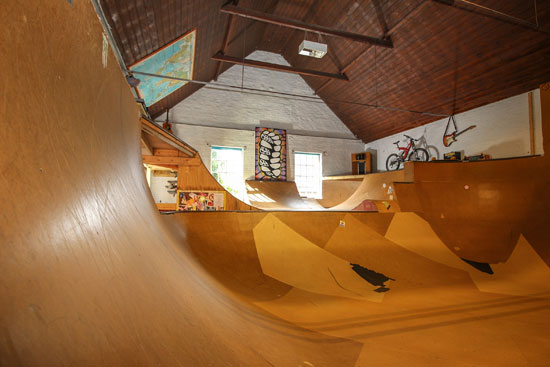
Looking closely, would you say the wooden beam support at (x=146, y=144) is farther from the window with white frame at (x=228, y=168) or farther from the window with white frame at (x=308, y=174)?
the window with white frame at (x=308, y=174)

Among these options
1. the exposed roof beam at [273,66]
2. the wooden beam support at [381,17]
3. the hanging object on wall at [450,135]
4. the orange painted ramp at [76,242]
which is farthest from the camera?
the hanging object on wall at [450,135]

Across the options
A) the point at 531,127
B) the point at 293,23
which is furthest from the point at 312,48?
the point at 531,127

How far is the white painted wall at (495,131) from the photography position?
6402 millimetres

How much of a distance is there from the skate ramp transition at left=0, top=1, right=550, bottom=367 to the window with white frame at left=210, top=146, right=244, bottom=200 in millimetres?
7078

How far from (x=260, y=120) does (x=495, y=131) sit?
7.35 m

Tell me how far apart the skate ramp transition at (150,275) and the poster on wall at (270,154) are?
7336 millimetres

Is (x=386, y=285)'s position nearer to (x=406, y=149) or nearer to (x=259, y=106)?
(x=406, y=149)

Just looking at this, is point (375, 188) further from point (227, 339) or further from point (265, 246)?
point (227, 339)

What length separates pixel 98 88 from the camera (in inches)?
33.4

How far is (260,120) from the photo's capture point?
1015 centimetres

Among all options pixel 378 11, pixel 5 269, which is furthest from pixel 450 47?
pixel 5 269

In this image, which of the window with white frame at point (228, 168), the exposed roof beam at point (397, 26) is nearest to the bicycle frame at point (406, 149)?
the exposed roof beam at point (397, 26)

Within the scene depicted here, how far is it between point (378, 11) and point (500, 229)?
20.4 ft

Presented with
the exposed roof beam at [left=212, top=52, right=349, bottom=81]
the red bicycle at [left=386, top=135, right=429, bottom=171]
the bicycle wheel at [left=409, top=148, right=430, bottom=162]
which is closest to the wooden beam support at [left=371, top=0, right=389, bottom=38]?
the exposed roof beam at [left=212, top=52, right=349, bottom=81]
